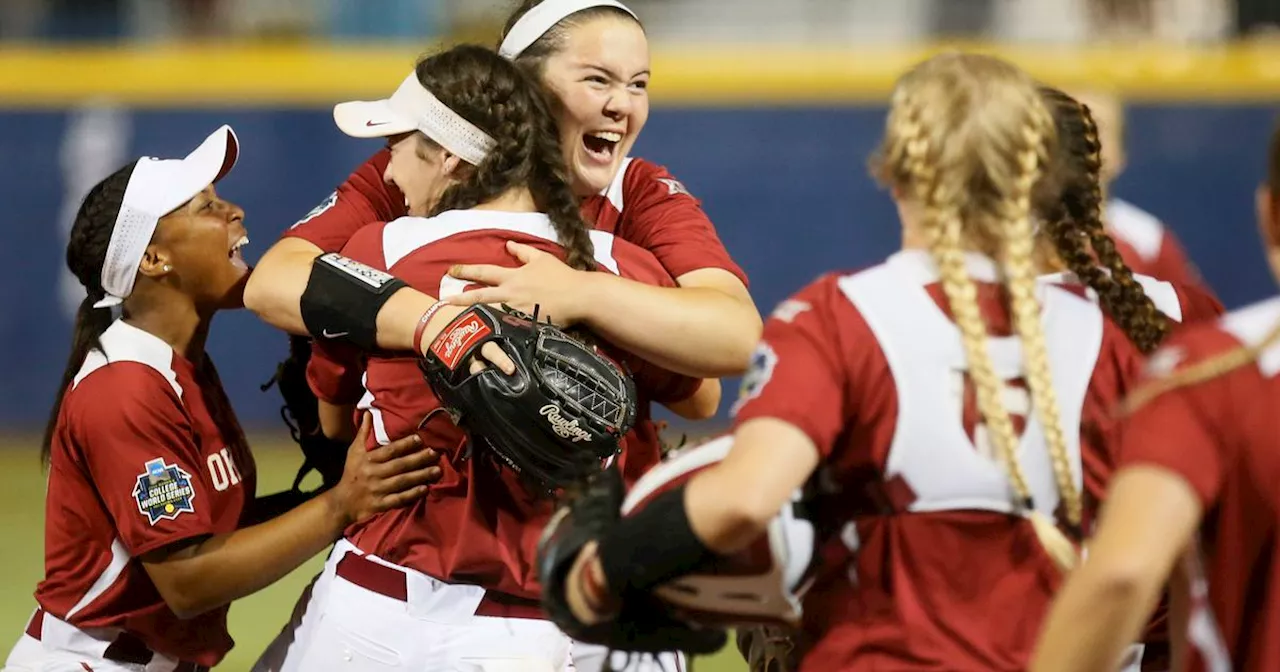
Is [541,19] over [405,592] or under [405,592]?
over

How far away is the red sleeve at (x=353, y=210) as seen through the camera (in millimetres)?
3416

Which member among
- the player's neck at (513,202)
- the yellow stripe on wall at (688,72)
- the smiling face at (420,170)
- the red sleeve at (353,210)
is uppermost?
the smiling face at (420,170)

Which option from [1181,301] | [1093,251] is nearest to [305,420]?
[1093,251]

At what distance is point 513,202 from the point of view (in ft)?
10.4

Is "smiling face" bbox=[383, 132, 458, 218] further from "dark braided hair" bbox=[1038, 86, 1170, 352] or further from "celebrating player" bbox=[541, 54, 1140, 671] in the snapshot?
"dark braided hair" bbox=[1038, 86, 1170, 352]

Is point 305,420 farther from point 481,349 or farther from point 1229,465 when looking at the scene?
point 1229,465

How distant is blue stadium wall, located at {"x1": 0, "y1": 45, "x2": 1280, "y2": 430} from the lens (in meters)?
10.5

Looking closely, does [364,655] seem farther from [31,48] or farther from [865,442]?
[31,48]

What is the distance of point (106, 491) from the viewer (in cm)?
348

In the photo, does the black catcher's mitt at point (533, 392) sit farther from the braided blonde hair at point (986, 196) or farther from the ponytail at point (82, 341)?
the ponytail at point (82, 341)

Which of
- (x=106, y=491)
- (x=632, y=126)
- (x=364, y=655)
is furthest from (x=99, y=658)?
(x=632, y=126)

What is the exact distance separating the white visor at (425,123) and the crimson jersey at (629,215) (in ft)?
0.73

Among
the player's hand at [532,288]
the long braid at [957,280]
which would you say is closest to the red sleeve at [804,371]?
the long braid at [957,280]

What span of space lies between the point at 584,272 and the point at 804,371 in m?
0.84
